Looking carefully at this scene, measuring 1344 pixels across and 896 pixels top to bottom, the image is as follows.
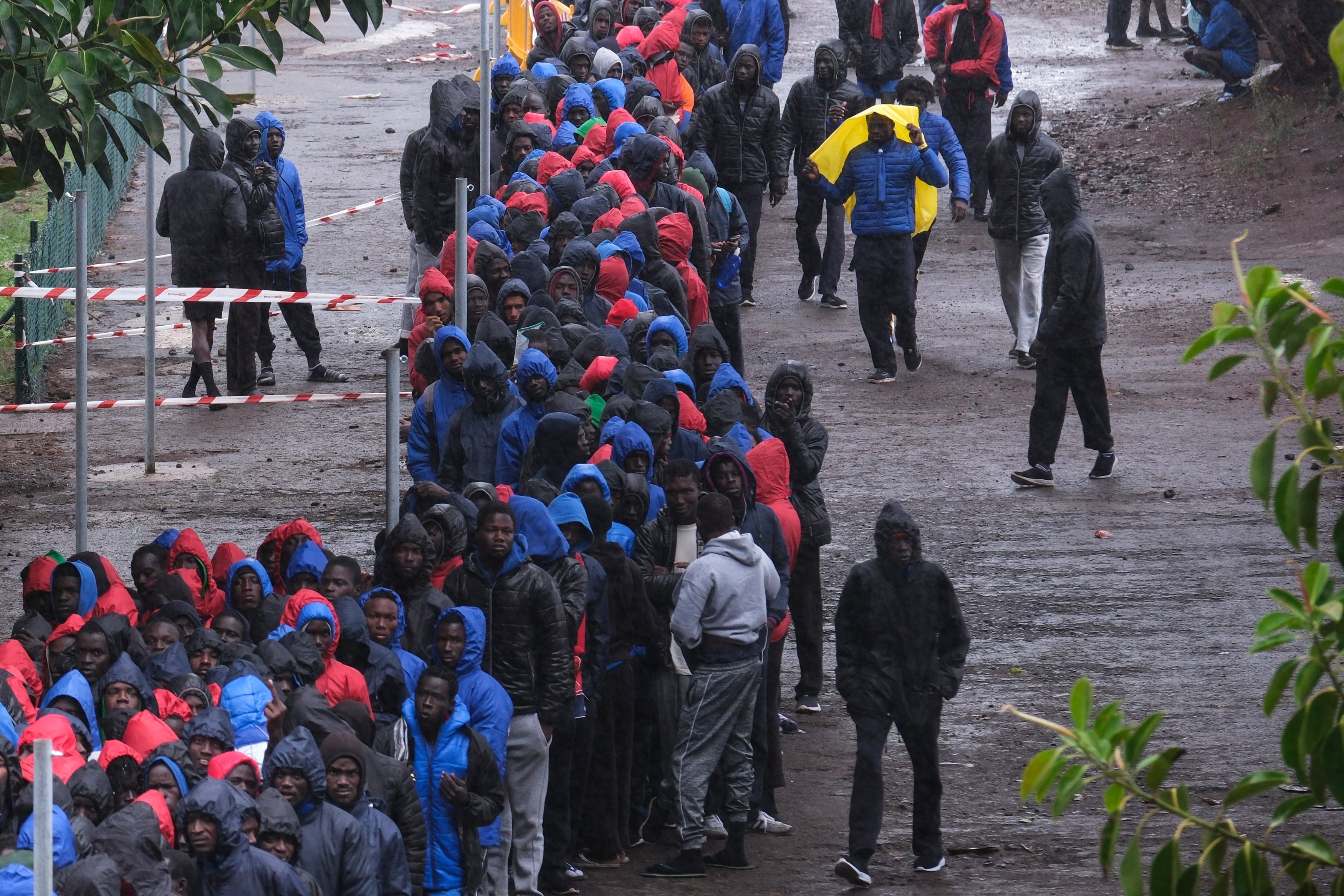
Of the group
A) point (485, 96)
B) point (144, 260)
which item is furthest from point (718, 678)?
point (144, 260)

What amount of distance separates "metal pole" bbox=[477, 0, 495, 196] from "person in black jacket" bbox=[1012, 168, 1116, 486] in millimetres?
3802

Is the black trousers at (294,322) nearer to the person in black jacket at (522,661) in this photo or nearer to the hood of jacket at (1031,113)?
the hood of jacket at (1031,113)

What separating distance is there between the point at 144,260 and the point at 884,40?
28.0 feet

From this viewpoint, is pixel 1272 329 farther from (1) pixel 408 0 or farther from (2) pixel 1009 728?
(1) pixel 408 0

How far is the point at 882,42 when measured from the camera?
20.5 m

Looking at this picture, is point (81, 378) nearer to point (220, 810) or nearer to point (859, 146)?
point (220, 810)

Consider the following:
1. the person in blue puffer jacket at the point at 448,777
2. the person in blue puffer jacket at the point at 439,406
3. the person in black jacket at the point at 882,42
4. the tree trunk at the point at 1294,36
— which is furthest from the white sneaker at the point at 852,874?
the tree trunk at the point at 1294,36

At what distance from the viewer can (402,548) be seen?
25.2 ft

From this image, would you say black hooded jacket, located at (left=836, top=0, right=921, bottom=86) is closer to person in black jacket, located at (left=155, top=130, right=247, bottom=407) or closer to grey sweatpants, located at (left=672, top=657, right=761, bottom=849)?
person in black jacket, located at (left=155, top=130, right=247, bottom=407)

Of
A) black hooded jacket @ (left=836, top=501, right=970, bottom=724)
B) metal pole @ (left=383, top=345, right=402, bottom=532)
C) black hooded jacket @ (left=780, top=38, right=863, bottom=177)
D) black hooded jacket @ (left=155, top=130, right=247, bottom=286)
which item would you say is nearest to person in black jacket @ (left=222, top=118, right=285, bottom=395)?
black hooded jacket @ (left=155, top=130, right=247, bottom=286)

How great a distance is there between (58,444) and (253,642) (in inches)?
265

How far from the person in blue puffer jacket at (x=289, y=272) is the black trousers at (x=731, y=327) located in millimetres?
3219

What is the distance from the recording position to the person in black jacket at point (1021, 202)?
1423 cm

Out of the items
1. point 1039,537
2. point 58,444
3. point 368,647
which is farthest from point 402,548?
point 58,444
